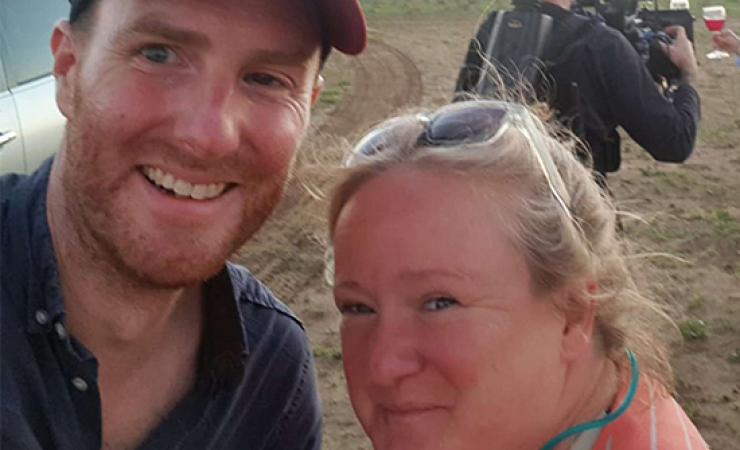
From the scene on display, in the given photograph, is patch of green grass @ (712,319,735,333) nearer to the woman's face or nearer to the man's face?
the woman's face

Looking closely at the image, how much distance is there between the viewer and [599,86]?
3.98 m

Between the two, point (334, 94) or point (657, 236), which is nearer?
point (657, 236)

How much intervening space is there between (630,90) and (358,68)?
850 centimetres

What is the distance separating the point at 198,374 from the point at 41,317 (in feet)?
1.36

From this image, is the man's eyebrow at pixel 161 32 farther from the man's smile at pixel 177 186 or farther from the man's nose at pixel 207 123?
the man's smile at pixel 177 186

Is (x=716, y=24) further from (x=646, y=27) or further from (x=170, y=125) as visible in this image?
(x=170, y=125)

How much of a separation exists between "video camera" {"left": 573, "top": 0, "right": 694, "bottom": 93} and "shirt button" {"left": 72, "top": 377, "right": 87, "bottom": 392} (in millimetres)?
3158

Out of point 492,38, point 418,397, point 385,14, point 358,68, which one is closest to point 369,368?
point 418,397

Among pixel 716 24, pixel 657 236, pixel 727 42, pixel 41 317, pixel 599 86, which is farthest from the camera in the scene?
pixel 657 236

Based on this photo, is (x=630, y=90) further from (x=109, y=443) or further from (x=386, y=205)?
(x=109, y=443)

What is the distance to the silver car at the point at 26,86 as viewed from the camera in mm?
4566

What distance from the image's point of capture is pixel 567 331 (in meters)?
1.79

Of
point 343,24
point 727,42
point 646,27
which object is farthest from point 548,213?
point 727,42

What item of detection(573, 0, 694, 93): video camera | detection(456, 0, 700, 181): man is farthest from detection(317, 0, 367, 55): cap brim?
detection(573, 0, 694, 93): video camera
